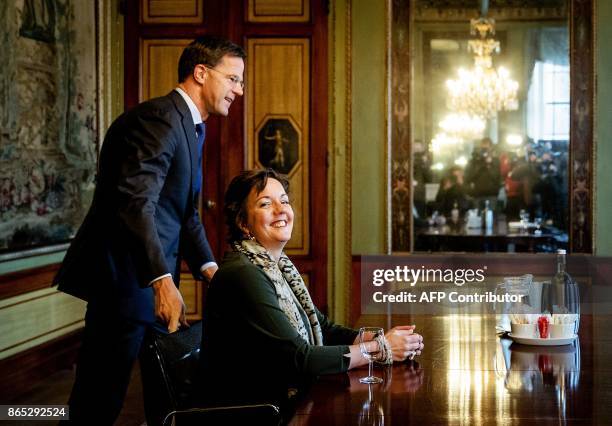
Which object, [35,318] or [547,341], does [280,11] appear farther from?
[547,341]

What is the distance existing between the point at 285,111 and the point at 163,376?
14.1 ft

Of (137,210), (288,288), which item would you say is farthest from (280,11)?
(288,288)

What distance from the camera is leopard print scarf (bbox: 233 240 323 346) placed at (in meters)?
2.36

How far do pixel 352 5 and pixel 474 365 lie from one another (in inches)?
174

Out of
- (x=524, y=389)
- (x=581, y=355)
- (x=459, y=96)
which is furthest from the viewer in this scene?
(x=459, y=96)

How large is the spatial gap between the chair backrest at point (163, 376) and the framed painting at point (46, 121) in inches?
105

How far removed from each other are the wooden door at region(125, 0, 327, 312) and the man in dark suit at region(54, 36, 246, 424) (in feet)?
10.8

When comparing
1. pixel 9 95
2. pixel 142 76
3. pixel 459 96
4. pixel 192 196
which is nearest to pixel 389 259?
pixel 459 96

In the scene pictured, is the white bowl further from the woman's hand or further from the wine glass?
the wine glass

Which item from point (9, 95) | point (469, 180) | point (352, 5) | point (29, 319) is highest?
A: point (352, 5)

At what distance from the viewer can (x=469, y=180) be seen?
20.4 ft

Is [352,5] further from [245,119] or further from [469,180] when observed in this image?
[469,180]

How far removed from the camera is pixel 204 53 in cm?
291

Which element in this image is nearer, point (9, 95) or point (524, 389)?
point (524, 389)
